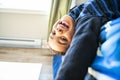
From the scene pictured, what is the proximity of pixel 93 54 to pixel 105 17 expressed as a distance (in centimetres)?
36

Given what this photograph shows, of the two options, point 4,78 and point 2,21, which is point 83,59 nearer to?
point 4,78

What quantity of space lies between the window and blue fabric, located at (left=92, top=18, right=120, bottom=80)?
1674 mm

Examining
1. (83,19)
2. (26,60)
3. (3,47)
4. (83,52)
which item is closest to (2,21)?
(3,47)

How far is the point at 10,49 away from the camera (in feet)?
8.11

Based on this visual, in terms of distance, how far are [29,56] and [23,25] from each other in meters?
0.48

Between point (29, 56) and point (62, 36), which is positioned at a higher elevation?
point (62, 36)

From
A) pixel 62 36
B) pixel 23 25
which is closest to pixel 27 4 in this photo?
pixel 23 25

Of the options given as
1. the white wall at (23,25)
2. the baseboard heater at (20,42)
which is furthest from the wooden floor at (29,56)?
the white wall at (23,25)

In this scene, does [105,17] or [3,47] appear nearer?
[105,17]

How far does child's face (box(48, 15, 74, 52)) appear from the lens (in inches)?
51.9

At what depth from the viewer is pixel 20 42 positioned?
2.51 metres

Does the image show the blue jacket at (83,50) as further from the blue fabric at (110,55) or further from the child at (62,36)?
the child at (62,36)

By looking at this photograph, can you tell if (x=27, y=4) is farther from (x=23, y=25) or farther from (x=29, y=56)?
(x=29, y=56)

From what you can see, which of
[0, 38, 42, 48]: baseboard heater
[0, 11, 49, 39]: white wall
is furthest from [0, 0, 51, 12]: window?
[0, 38, 42, 48]: baseboard heater
